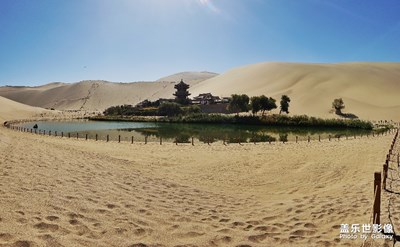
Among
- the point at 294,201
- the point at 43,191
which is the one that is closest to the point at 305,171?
the point at 294,201

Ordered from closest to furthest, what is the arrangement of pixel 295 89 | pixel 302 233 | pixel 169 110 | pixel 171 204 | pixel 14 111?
pixel 302 233
pixel 171 204
pixel 169 110
pixel 14 111
pixel 295 89

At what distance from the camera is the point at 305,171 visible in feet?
51.4

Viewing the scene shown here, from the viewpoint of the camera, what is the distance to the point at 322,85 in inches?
3947

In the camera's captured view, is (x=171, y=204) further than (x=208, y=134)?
No

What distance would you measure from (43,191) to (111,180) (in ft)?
9.52

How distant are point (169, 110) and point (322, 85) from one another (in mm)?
54846

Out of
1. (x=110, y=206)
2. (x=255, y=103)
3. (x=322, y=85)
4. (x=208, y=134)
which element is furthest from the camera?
(x=322, y=85)

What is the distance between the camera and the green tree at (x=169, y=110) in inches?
3044

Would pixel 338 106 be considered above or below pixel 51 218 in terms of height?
above

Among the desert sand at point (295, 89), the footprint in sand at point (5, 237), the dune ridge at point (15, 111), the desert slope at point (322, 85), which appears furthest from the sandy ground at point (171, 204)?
the dune ridge at point (15, 111)

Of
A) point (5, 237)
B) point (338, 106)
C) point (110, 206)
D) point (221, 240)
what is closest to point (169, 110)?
point (338, 106)

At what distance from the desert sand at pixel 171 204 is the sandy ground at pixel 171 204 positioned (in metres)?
0.02

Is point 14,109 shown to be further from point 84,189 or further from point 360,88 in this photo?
point 360,88

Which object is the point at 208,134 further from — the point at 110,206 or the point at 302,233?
the point at 302,233
